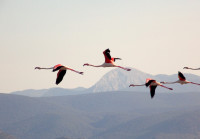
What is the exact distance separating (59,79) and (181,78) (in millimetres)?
10503

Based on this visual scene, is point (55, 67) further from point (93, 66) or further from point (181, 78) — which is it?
point (181, 78)

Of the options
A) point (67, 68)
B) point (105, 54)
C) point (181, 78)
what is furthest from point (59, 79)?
point (181, 78)

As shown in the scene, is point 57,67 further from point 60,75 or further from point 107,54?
point 107,54

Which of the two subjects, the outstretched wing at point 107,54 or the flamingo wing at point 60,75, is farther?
the outstretched wing at point 107,54

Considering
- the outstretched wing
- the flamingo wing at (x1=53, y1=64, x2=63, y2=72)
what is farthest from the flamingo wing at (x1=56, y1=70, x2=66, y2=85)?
the outstretched wing

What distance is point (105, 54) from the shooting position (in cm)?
2430

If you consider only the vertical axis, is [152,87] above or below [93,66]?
below

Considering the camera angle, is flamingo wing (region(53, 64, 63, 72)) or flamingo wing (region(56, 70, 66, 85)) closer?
flamingo wing (region(53, 64, 63, 72))

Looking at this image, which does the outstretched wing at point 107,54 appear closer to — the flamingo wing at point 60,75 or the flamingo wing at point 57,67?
the flamingo wing at point 60,75

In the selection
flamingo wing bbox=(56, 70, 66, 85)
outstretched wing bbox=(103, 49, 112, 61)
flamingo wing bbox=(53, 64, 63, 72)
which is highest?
outstretched wing bbox=(103, 49, 112, 61)

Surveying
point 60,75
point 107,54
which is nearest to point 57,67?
point 60,75

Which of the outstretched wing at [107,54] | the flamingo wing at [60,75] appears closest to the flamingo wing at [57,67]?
the flamingo wing at [60,75]

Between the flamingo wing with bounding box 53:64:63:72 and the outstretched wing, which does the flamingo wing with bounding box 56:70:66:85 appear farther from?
the outstretched wing

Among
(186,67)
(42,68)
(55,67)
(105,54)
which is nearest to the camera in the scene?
(55,67)
